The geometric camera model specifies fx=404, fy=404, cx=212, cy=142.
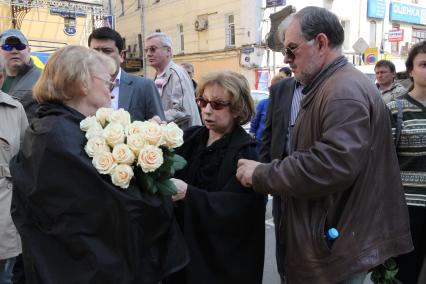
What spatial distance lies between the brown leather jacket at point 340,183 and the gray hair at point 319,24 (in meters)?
0.12

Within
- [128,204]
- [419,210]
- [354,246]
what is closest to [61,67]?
[128,204]

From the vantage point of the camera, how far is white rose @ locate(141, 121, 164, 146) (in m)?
1.69

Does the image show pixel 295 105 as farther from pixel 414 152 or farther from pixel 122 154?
pixel 122 154

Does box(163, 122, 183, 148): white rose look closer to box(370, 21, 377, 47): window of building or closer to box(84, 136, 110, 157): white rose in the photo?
box(84, 136, 110, 157): white rose

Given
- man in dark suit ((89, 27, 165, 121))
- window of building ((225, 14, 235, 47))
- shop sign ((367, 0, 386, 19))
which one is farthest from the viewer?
shop sign ((367, 0, 386, 19))

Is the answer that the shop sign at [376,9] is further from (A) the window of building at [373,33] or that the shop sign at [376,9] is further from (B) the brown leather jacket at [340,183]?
(B) the brown leather jacket at [340,183]

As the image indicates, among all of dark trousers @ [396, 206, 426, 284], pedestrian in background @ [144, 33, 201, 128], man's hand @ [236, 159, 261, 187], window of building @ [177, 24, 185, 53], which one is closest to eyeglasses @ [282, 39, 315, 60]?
man's hand @ [236, 159, 261, 187]

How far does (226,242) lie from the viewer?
2.10m

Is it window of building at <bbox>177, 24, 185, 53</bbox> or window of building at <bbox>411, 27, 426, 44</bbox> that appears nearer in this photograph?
window of building at <bbox>177, 24, 185, 53</bbox>

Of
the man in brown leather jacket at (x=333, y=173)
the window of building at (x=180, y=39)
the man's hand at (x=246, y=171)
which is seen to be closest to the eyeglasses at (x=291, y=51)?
the man in brown leather jacket at (x=333, y=173)

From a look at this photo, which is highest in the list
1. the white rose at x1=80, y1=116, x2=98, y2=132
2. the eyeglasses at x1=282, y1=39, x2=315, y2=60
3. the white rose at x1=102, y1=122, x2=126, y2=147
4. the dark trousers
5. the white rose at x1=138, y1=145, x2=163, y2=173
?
the eyeglasses at x1=282, y1=39, x2=315, y2=60

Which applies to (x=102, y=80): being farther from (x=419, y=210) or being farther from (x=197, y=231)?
(x=419, y=210)

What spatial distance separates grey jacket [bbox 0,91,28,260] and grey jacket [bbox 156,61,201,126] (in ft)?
4.01

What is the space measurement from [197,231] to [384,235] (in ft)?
2.95
